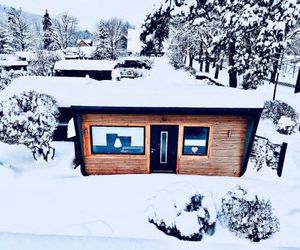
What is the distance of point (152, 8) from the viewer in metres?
17.1

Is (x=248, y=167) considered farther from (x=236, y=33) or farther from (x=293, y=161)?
(x=236, y=33)

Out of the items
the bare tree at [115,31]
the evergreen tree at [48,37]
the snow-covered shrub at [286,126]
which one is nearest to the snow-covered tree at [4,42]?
the evergreen tree at [48,37]

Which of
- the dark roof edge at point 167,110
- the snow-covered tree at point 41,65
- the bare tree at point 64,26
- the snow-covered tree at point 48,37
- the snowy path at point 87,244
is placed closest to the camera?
the snowy path at point 87,244

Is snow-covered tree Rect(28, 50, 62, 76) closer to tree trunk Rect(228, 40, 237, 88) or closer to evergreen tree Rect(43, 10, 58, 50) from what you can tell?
tree trunk Rect(228, 40, 237, 88)

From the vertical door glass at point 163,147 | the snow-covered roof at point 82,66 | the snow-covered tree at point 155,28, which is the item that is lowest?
the vertical door glass at point 163,147

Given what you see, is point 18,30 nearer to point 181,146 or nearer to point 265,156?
point 181,146

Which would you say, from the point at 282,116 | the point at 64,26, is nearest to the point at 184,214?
the point at 282,116

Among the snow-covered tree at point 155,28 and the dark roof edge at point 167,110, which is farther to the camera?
the snow-covered tree at point 155,28

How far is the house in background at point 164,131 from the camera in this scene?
10391mm

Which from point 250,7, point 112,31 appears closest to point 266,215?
point 250,7

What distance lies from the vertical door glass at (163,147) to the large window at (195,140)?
0.75 metres

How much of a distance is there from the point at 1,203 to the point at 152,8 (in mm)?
13697

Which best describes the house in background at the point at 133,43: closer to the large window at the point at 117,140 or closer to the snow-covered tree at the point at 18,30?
the snow-covered tree at the point at 18,30

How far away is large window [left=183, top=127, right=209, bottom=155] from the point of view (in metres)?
10.9
